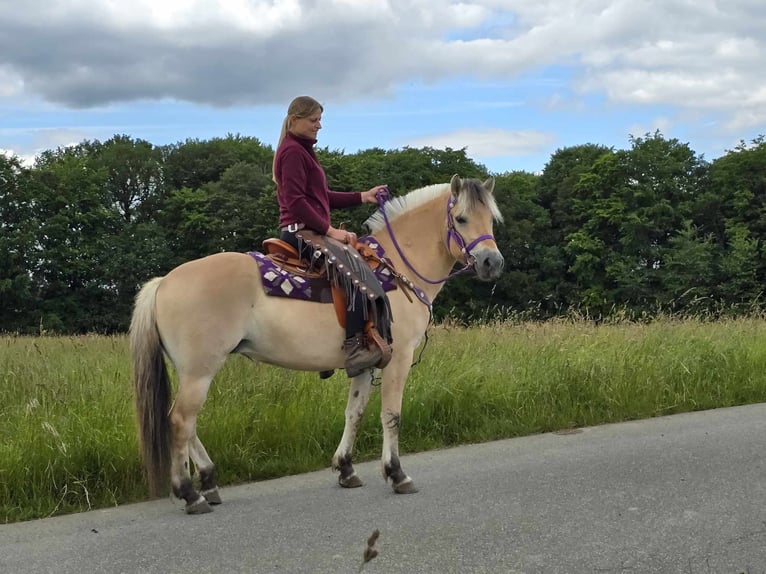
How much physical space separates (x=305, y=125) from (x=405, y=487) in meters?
2.69

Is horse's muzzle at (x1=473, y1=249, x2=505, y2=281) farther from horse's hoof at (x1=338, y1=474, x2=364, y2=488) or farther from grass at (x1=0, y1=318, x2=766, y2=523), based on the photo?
grass at (x1=0, y1=318, x2=766, y2=523)

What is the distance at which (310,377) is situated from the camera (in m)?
6.89

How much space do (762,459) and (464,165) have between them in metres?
40.7

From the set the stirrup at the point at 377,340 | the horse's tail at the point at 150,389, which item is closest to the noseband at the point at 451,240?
the stirrup at the point at 377,340

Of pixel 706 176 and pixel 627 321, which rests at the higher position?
pixel 706 176

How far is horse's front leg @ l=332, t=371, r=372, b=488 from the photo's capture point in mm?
4902

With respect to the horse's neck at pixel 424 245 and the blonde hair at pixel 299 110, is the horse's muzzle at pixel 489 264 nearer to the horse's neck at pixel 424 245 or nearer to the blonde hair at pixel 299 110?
the horse's neck at pixel 424 245

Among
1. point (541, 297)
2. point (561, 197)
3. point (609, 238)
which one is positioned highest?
point (561, 197)

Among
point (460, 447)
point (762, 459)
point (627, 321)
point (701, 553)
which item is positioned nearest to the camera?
point (701, 553)

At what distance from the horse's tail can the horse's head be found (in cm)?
225

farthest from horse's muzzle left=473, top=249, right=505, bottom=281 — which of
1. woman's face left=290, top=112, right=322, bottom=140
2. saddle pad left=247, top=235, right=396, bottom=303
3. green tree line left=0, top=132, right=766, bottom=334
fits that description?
green tree line left=0, top=132, right=766, bottom=334

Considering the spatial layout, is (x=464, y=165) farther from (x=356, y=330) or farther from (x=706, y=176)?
(x=356, y=330)

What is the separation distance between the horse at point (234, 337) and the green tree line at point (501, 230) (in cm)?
3417

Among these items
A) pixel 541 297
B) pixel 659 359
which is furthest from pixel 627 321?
pixel 541 297
